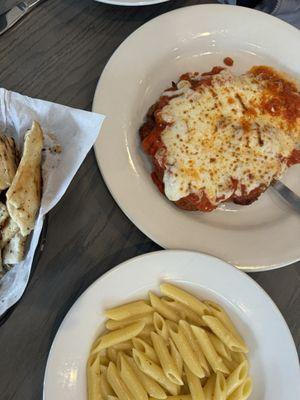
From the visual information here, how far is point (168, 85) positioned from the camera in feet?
4.84

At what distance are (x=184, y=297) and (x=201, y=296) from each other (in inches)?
2.4

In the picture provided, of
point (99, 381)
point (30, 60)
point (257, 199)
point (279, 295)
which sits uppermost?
point (30, 60)

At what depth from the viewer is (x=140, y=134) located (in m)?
1.39

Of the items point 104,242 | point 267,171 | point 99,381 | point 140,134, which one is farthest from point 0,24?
point 99,381

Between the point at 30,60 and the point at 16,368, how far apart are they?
861mm

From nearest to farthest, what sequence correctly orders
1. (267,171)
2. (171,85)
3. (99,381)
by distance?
(99,381) → (267,171) → (171,85)

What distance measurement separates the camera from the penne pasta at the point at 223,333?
1269 millimetres

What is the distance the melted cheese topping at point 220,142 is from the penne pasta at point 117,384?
0.47 meters

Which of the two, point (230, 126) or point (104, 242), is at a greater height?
point (230, 126)

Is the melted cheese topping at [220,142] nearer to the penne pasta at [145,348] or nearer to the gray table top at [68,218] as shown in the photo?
the gray table top at [68,218]

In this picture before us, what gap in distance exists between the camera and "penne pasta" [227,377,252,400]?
127 cm

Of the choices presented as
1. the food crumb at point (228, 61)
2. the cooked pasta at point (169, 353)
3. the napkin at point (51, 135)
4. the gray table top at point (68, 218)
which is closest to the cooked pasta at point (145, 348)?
the cooked pasta at point (169, 353)

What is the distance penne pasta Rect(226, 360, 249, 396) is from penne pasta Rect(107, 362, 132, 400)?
0.26 m

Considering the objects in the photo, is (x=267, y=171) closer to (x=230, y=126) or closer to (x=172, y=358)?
(x=230, y=126)
